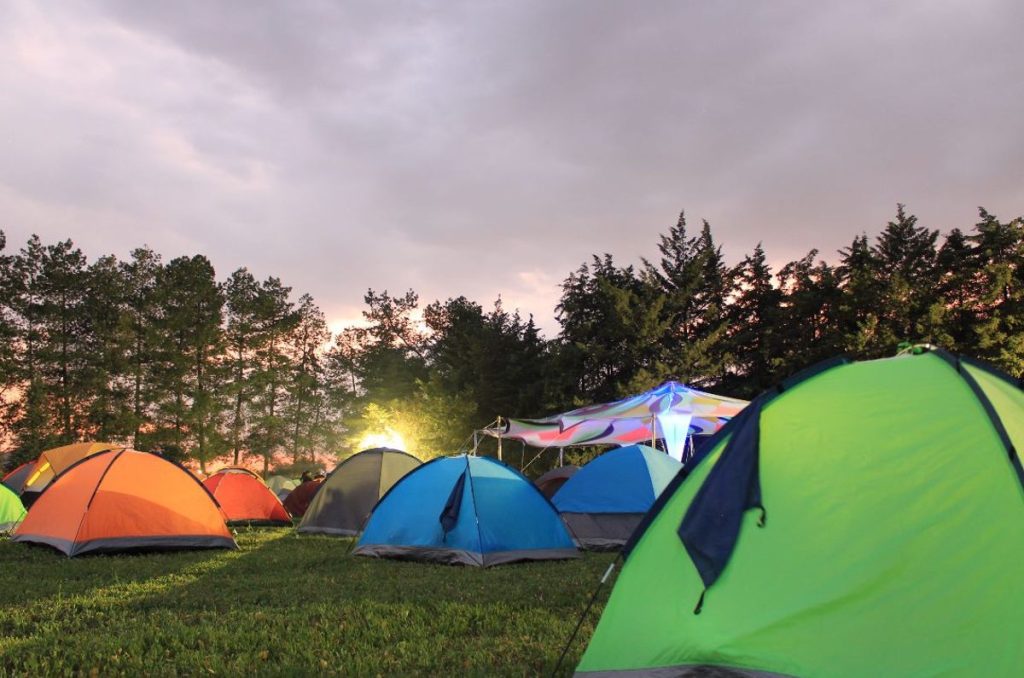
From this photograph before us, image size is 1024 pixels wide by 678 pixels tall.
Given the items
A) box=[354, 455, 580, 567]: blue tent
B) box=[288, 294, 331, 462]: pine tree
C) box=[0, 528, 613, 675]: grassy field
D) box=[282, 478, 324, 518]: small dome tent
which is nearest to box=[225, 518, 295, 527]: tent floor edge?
box=[282, 478, 324, 518]: small dome tent

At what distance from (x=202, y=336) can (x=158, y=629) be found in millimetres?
34925

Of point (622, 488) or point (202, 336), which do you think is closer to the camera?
point (622, 488)

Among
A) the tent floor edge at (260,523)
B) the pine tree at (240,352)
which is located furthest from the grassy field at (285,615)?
the pine tree at (240,352)

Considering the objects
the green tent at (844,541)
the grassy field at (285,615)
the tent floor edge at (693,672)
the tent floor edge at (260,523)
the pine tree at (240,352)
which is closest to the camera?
the green tent at (844,541)

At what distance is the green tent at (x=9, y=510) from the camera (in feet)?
47.4

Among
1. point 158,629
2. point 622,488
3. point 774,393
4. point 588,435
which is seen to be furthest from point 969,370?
point 588,435

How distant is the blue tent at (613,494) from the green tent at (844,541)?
7412mm

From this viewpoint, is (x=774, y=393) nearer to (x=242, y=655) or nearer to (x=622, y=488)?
(x=242, y=655)

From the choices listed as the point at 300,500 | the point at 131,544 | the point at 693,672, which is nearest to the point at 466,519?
the point at 131,544

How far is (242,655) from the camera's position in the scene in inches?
189

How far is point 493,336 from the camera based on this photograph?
41625 millimetres

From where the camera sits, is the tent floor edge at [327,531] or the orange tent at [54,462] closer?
the tent floor edge at [327,531]

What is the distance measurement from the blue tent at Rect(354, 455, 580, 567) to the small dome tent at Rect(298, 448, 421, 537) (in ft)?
12.1

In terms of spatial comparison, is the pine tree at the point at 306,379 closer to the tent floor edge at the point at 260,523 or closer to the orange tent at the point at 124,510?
the tent floor edge at the point at 260,523
